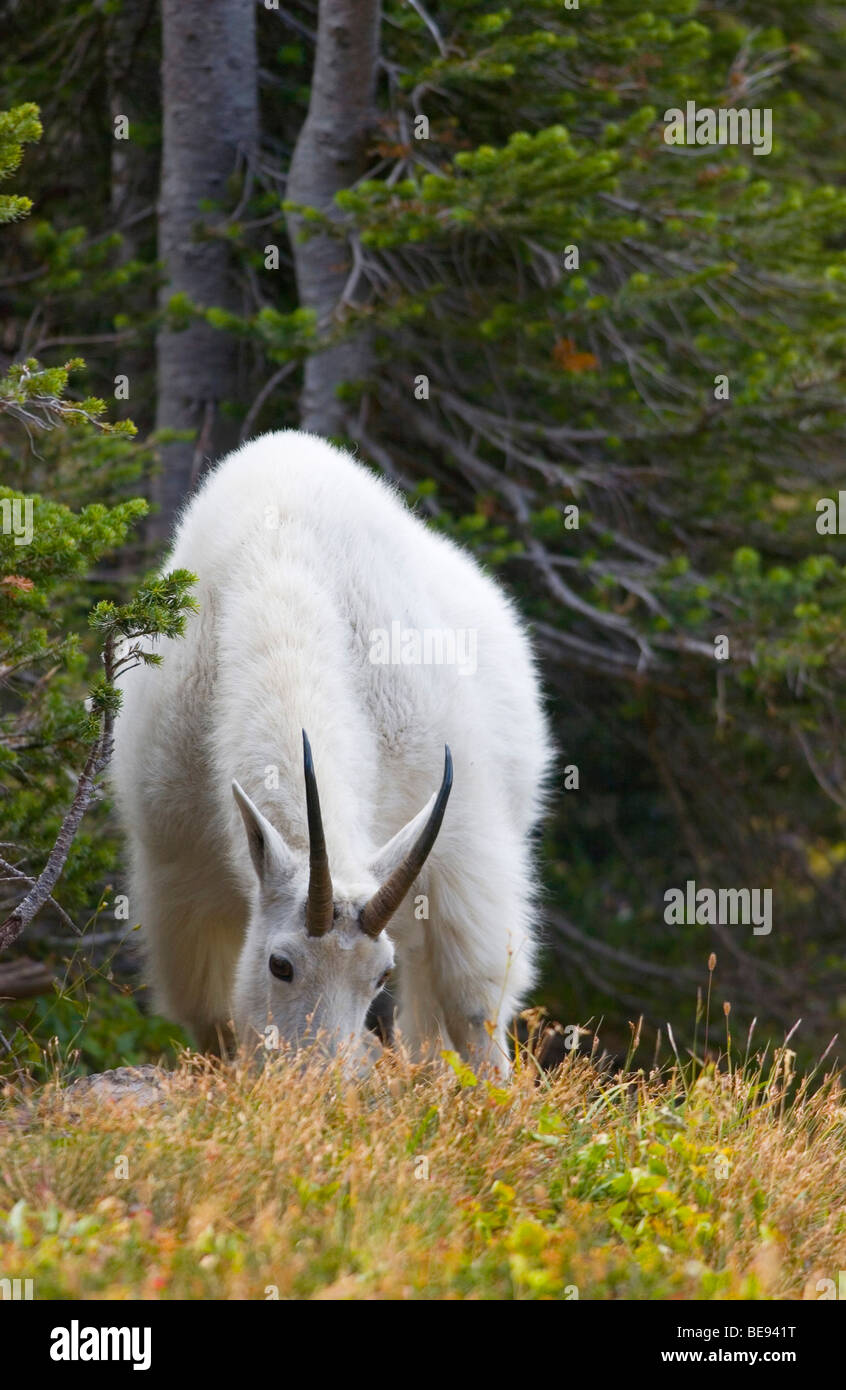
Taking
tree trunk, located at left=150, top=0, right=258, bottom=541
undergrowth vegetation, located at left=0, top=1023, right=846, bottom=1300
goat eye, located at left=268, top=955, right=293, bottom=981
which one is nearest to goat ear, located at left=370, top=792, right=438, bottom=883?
goat eye, located at left=268, top=955, right=293, bottom=981

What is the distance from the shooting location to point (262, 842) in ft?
14.0

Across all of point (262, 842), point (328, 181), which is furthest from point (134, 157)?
point (262, 842)

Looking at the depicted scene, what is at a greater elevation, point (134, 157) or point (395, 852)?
point (134, 157)

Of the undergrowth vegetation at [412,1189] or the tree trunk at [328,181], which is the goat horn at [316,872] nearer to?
the undergrowth vegetation at [412,1189]

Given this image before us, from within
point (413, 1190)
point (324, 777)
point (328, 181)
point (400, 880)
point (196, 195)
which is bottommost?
point (413, 1190)

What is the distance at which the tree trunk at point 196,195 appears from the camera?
28.7 feet

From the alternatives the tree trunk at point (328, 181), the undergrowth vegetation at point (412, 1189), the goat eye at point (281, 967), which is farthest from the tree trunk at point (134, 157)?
the undergrowth vegetation at point (412, 1189)

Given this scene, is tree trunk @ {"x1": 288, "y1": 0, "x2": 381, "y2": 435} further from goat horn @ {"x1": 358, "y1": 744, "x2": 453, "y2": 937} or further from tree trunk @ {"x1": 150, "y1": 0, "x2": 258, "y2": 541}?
goat horn @ {"x1": 358, "y1": 744, "x2": 453, "y2": 937}

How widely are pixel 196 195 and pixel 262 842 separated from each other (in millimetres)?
5778

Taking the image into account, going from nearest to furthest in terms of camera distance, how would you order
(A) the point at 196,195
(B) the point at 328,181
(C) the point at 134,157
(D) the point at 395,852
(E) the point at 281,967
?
(E) the point at 281,967, (D) the point at 395,852, (B) the point at 328,181, (A) the point at 196,195, (C) the point at 134,157

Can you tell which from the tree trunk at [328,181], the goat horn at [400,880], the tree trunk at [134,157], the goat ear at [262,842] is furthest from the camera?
the tree trunk at [134,157]

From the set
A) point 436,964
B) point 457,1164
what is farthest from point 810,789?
point 457,1164

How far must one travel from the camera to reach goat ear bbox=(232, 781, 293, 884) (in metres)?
4.23

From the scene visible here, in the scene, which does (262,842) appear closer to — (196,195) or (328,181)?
(328,181)
